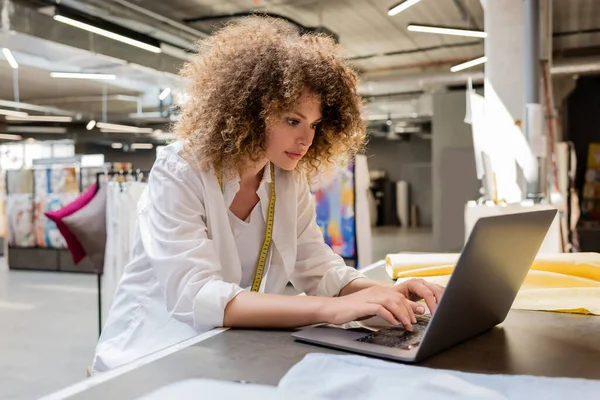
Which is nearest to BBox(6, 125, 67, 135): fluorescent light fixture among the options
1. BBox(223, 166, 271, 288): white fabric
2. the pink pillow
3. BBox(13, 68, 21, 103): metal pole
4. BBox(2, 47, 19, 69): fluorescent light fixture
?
→ BBox(13, 68, 21, 103): metal pole

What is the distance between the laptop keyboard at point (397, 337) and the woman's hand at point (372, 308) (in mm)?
16

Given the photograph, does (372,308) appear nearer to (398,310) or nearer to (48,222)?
(398,310)

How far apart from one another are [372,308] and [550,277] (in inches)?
26.4

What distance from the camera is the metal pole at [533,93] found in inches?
177

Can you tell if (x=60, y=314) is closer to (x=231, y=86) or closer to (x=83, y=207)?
(x=83, y=207)

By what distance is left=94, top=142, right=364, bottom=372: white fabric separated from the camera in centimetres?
115

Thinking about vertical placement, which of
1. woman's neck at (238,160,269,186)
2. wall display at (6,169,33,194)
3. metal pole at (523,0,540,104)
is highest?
metal pole at (523,0,540,104)

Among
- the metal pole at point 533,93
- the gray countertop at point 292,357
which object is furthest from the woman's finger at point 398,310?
the metal pole at point 533,93

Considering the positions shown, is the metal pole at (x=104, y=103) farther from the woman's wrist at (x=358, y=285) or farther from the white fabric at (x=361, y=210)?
the woman's wrist at (x=358, y=285)

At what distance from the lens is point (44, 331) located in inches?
191

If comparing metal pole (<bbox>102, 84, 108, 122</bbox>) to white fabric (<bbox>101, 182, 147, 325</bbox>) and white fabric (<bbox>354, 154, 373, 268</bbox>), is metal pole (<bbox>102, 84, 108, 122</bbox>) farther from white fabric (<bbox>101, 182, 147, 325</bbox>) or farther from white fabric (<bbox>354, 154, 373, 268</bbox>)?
white fabric (<bbox>101, 182, 147, 325</bbox>)

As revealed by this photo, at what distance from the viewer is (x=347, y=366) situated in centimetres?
79

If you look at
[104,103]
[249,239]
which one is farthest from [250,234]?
[104,103]

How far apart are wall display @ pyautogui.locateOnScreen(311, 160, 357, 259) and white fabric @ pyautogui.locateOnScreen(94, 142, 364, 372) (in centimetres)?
404
